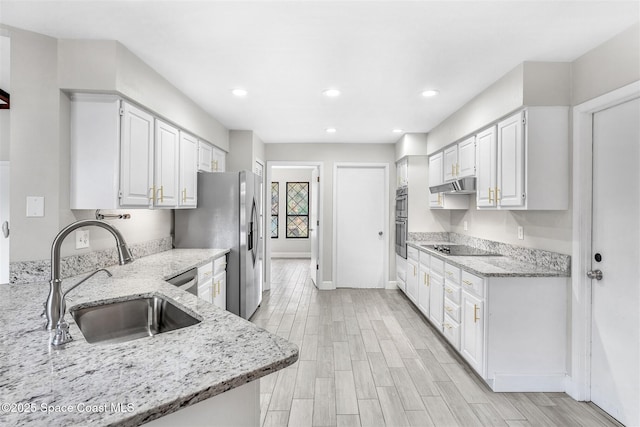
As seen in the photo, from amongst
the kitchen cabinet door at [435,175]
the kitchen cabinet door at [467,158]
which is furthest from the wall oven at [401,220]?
the kitchen cabinet door at [467,158]

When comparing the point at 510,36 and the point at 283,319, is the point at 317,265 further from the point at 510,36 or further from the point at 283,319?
the point at 510,36

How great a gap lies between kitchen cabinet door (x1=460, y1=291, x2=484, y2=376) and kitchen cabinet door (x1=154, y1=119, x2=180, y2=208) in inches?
107

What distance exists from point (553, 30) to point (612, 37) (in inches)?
16.9

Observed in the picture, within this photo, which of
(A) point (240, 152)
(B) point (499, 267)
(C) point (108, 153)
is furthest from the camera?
(A) point (240, 152)

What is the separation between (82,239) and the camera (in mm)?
2260

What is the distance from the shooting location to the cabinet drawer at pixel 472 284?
2.45m

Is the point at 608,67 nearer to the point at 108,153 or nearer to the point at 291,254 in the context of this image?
the point at 108,153

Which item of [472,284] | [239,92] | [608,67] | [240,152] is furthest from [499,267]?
[240,152]

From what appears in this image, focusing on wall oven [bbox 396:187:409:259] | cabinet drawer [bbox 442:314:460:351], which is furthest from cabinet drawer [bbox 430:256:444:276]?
wall oven [bbox 396:187:409:259]

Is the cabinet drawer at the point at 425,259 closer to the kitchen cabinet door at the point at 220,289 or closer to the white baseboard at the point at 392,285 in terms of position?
the white baseboard at the point at 392,285

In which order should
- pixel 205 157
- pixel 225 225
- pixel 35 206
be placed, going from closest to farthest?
pixel 35 206, pixel 225 225, pixel 205 157

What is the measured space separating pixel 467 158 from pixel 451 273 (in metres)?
1.25

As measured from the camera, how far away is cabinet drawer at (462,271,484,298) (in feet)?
8.03

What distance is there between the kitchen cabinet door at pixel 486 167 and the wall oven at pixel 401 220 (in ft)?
5.33
